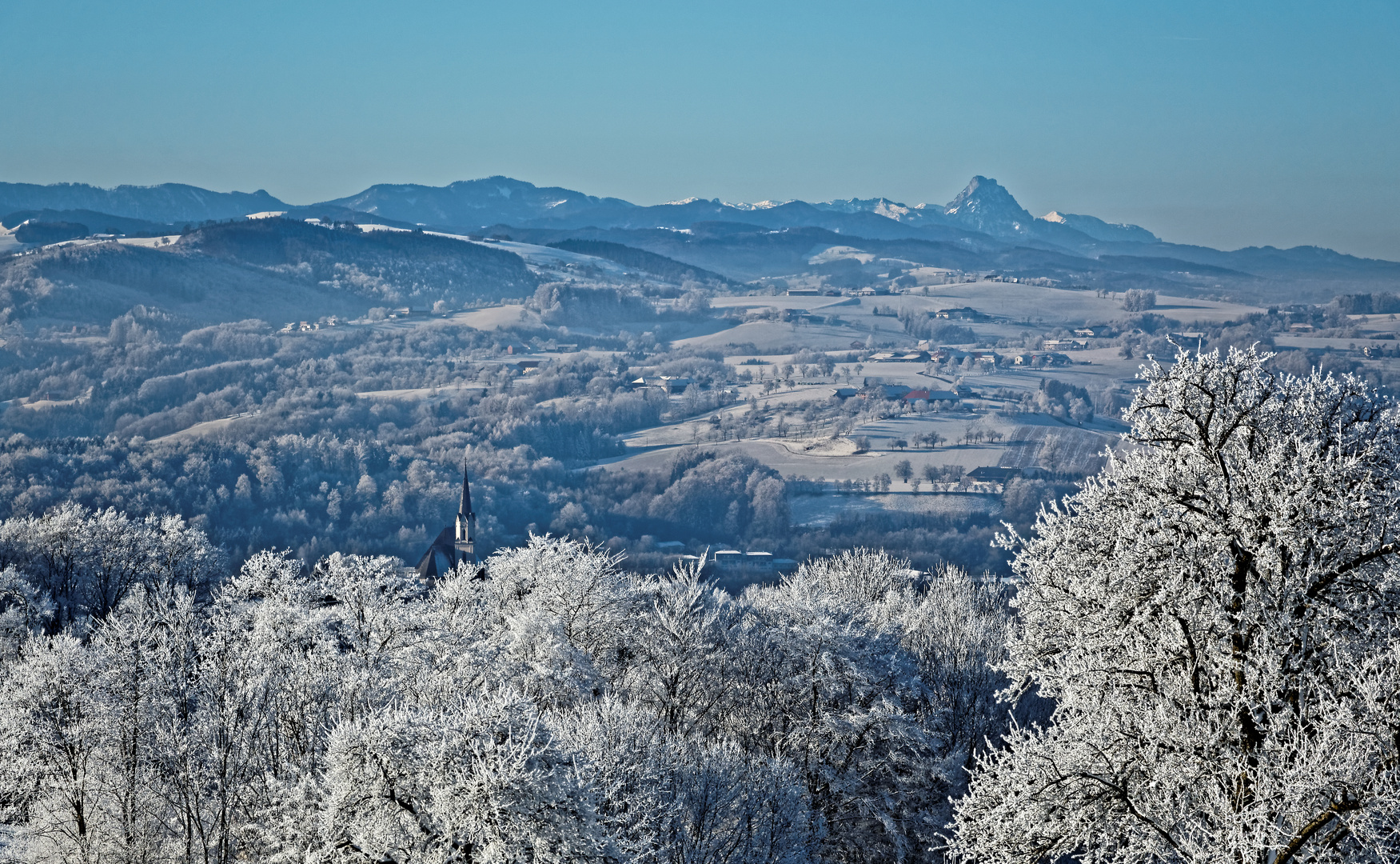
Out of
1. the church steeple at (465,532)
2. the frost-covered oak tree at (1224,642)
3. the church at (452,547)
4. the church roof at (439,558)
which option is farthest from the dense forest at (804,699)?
the church steeple at (465,532)

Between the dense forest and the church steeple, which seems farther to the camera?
the church steeple

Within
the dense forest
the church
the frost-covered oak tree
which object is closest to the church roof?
the church

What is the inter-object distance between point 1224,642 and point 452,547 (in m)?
82.5

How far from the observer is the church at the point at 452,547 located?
85562mm

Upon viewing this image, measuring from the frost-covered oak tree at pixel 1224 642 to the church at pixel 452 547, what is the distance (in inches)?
2853

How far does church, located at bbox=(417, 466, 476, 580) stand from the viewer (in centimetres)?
8556

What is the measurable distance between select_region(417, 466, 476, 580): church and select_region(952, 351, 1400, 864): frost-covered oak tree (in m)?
72.5

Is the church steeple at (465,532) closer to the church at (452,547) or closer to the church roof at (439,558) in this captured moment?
the church at (452,547)

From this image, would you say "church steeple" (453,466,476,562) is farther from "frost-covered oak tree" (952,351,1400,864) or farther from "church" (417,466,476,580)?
"frost-covered oak tree" (952,351,1400,864)

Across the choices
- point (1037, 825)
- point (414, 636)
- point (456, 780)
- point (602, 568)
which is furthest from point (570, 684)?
point (1037, 825)

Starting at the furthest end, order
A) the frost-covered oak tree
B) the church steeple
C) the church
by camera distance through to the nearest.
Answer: the church steeple → the church → the frost-covered oak tree

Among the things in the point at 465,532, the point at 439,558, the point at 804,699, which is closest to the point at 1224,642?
the point at 804,699

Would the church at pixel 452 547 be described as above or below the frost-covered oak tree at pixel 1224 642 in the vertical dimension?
below

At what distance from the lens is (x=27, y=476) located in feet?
466
